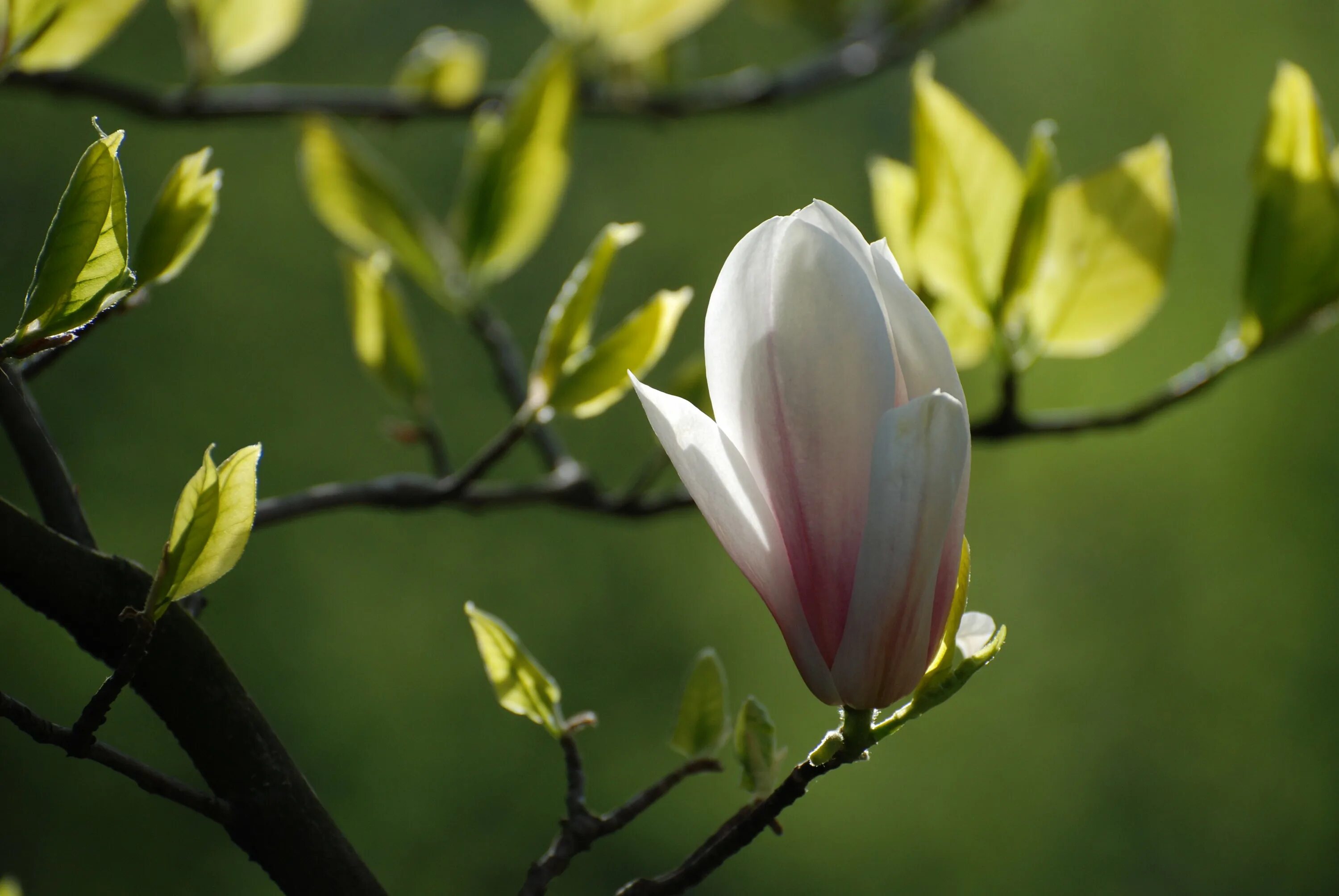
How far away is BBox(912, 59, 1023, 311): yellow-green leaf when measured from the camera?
0.29 m

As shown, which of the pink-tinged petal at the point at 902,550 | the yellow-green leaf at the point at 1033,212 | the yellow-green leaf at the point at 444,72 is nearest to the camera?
the pink-tinged petal at the point at 902,550

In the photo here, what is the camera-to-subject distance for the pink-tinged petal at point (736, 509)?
0.16m

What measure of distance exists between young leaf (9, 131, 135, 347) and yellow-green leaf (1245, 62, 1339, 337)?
0.90 feet

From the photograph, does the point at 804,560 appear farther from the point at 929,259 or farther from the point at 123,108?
the point at 123,108

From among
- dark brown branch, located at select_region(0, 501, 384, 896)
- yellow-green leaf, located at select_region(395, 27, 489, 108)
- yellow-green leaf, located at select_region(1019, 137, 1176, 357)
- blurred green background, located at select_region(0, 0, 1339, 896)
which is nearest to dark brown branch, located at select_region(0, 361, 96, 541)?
dark brown branch, located at select_region(0, 501, 384, 896)

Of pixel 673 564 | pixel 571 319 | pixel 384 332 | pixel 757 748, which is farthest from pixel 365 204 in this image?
pixel 673 564

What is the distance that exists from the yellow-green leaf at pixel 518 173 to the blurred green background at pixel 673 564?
1662 millimetres

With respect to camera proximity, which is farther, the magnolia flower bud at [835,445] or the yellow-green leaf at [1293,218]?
the yellow-green leaf at [1293,218]

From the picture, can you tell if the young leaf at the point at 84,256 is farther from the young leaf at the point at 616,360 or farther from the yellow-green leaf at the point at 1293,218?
the yellow-green leaf at the point at 1293,218

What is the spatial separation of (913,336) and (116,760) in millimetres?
137

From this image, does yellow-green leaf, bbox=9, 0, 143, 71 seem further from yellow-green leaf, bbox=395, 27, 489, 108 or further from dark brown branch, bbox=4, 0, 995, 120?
yellow-green leaf, bbox=395, 27, 489, 108

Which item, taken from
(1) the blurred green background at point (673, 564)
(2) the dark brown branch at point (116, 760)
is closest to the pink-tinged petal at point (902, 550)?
(2) the dark brown branch at point (116, 760)

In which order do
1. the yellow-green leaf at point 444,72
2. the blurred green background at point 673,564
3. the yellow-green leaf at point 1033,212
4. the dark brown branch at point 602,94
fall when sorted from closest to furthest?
the yellow-green leaf at point 1033,212 → the dark brown branch at point 602,94 → the yellow-green leaf at point 444,72 → the blurred green background at point 673,564

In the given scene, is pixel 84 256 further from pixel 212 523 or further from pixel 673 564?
pixel 673 564
